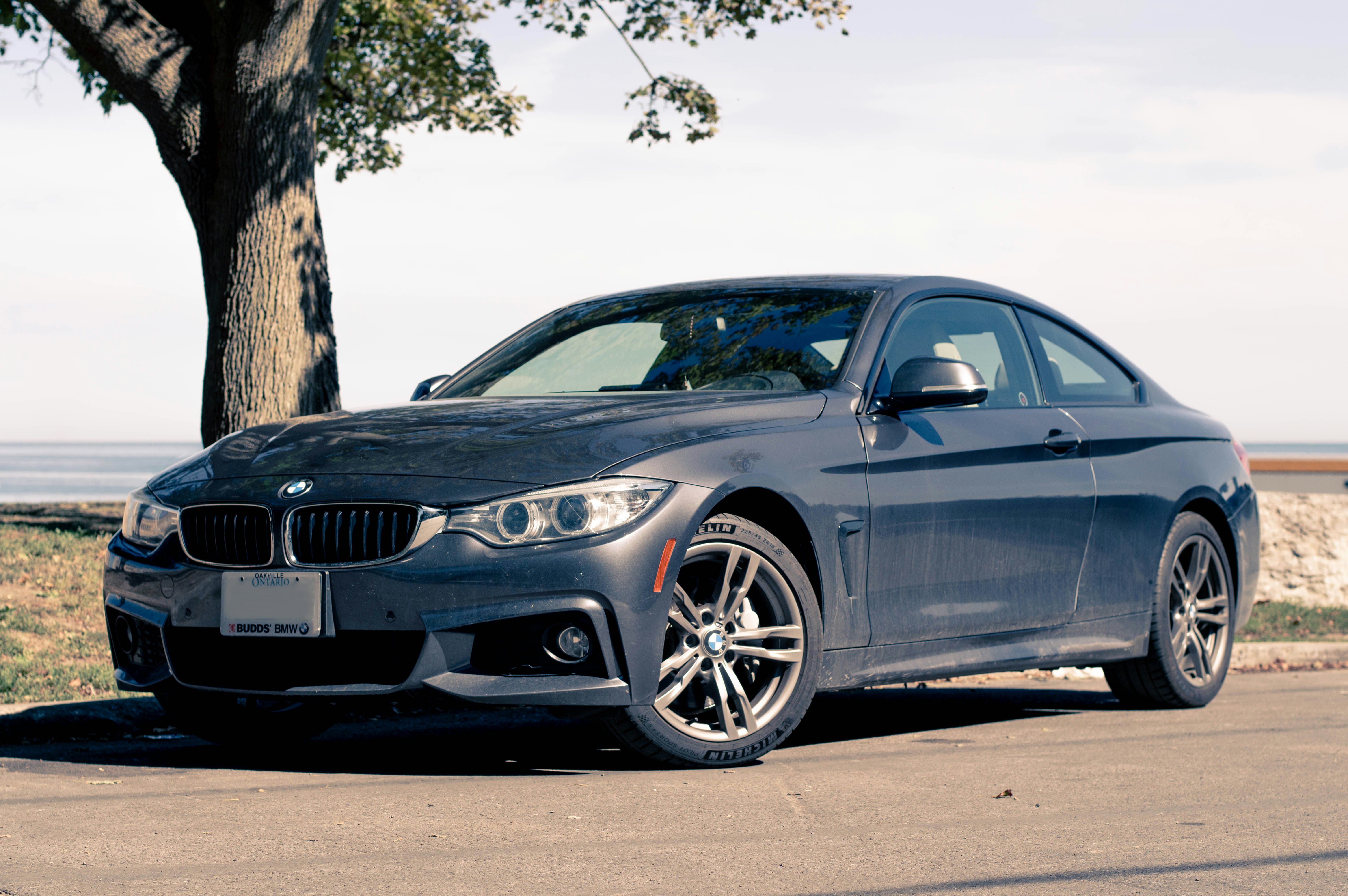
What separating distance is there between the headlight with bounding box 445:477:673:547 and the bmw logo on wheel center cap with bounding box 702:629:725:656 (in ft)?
1.74

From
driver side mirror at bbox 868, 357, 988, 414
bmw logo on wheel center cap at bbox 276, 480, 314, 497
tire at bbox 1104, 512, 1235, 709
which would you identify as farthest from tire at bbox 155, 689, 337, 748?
tire at bbox 1104, 512, 1235, 709

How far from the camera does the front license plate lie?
475cm

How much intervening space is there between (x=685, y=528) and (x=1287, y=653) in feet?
19.1

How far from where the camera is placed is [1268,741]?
6.16 m

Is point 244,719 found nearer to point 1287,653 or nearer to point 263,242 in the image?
point 263,242

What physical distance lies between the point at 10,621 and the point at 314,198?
3778 millimetres

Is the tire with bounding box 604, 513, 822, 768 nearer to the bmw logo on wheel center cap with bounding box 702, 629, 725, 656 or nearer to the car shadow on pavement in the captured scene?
the bmw logo on wheel center cap with bounding box 702, 629, 725, 656

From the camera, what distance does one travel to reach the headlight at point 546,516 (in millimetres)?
4652

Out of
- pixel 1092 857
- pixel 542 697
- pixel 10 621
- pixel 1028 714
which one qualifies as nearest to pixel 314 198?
pixel 10 621

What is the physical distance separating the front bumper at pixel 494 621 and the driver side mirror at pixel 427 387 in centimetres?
184

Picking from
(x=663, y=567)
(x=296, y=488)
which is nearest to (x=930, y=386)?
(x=663, y=567)

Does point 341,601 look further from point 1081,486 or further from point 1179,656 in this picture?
point 1179,656

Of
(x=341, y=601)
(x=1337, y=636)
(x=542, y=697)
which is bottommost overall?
(x=1337, y=636)

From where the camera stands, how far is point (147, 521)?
5.27 meters
